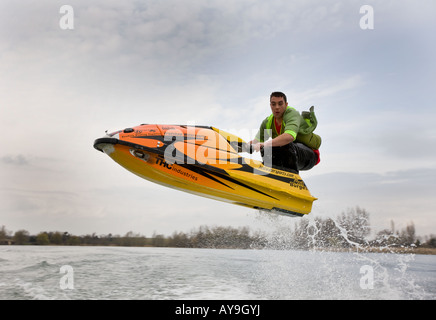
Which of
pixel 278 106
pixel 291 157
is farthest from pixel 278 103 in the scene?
pixel 291 157

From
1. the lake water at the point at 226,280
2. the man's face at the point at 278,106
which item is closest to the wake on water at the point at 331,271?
the lake water at the point at 226,280

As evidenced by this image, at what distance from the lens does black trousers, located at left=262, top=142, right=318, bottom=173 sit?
6.45 m

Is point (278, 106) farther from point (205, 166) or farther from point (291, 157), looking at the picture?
point (205, 166)

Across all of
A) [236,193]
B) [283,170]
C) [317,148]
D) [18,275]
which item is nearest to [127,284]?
[18,275]

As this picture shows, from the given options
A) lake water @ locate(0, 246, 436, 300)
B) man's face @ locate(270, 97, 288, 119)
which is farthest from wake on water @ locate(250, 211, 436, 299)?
man's face @ locate(270, 97, 288, 119)

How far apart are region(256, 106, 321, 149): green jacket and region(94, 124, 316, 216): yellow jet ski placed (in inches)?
24.0

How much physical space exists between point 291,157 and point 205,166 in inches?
79.3

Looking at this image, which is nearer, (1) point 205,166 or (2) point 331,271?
(1) point 205,166

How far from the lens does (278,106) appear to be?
20.2 ft

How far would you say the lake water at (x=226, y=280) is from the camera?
7.11 m

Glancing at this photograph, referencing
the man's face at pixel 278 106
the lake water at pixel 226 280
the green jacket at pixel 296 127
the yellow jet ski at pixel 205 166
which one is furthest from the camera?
the lake water at pixel 226 280

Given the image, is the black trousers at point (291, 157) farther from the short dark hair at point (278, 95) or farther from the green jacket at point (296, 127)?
the short dark hair at point (278, 95)

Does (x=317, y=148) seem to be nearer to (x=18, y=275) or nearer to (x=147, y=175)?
(x=147, y=175)

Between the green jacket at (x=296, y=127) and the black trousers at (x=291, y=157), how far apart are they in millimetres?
190
